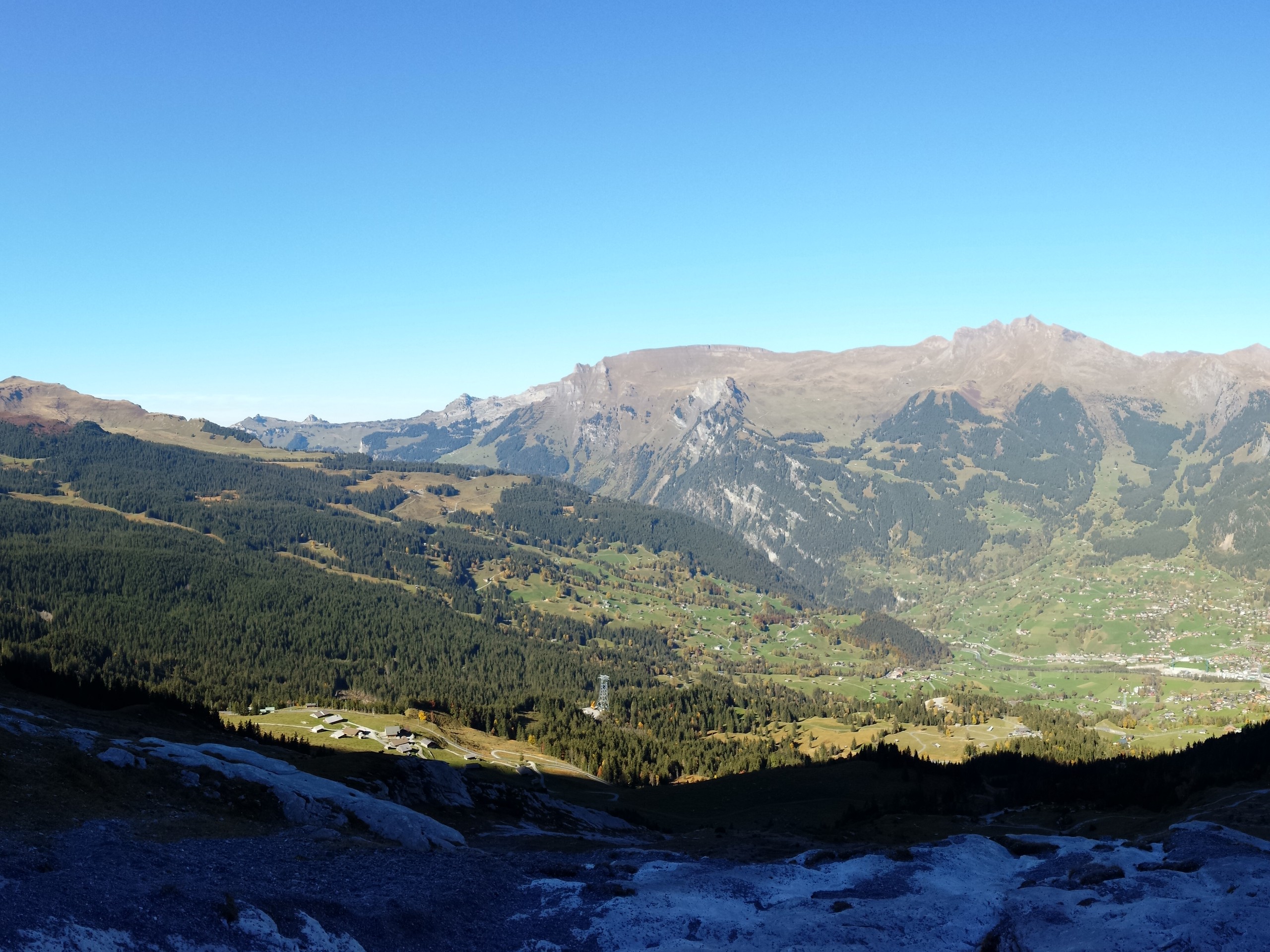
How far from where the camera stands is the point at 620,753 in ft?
489

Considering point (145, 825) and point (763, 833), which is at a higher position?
point (145, 825)

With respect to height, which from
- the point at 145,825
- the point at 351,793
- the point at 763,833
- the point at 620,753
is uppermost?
the point at 145,825

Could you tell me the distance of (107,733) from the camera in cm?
5888

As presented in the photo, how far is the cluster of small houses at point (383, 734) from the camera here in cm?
11806

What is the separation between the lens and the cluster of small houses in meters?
118

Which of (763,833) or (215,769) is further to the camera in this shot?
(763,833)

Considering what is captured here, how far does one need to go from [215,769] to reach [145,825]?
34.8 feet

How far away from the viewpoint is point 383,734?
12500cm

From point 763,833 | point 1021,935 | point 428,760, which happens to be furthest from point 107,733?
point 1021,935

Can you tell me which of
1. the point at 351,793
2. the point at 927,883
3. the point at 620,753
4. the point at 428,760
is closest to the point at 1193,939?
the point at 927,883

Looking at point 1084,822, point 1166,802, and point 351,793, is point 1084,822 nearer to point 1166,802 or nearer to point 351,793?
point 1166,802

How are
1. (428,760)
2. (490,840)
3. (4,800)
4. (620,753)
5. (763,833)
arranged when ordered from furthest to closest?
(620,753) < (428,760) < (763,833) < (490,840) < (4,800)

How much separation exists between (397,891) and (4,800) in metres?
21.3

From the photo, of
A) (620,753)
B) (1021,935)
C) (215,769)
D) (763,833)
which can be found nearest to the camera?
(1021,935)
